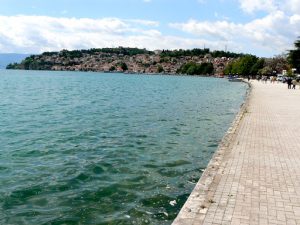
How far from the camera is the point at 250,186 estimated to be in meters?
Result: 8.69

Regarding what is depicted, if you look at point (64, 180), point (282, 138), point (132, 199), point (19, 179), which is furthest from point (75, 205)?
point (282, 138)

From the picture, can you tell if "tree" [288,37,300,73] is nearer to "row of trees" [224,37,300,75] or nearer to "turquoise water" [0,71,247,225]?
"row of trees" [224,37,300,75]

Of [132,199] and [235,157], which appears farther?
[235,157]

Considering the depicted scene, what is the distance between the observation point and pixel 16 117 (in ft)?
85.7

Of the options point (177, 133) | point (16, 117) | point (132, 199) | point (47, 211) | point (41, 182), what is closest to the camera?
point (47, 211)

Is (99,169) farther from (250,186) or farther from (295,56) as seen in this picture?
(295,56)

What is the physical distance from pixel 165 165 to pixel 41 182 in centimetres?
408

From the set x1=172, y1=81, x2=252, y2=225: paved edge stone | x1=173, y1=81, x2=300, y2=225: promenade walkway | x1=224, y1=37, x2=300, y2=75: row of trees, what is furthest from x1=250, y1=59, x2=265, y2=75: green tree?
x1=172, y1=81, x2=252, y2=225: paved edge stone

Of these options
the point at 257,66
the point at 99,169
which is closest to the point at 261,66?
the point at 257,66

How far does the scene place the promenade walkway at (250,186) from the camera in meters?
6.87

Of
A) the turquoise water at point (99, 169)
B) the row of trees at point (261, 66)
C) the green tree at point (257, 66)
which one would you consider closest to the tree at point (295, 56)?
the row of trees at point (261, 66)

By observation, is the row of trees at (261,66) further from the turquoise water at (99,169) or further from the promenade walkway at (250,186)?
the promenade walkway at (250,186)

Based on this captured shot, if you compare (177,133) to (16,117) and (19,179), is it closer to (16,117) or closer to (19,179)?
(19,179)

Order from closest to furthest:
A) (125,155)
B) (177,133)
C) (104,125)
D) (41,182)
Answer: (41,182)
(125,155)
(177,133)
(104,125)
